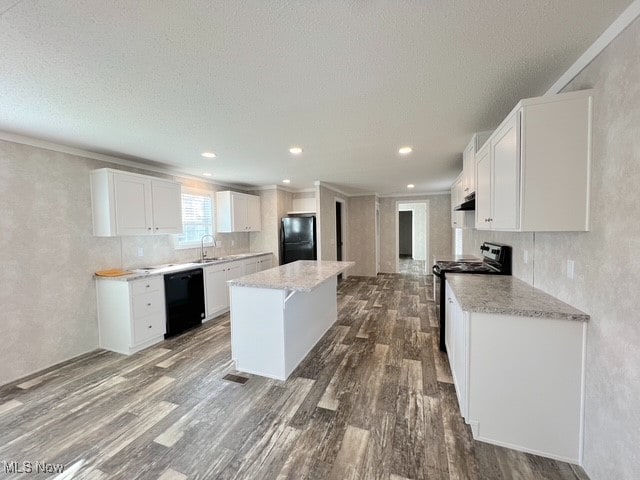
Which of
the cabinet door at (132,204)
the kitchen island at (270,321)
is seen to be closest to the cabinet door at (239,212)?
the cabinet door at (132,204)

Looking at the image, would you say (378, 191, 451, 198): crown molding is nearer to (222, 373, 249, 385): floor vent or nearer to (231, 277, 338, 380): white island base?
(231, 277, 338, 380): white island base

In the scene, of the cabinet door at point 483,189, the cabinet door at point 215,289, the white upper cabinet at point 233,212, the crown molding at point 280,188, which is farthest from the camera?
the crown molding at point 280,188

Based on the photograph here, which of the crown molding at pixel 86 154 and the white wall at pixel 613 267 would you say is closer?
the white wall at pixel 613 267

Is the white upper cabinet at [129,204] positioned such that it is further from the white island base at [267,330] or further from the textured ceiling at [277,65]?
the white island base at [267,330]

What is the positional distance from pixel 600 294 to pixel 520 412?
34.3 inches

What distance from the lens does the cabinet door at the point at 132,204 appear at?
3.20 meters

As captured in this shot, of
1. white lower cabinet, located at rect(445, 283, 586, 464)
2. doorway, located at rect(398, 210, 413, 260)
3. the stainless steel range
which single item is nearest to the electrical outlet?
white lower cabinet, located at rect(445, 283, 586, 464)

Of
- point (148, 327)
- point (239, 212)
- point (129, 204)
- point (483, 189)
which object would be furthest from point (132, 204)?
point (483, 189)

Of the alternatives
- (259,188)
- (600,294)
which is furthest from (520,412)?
(259,188)

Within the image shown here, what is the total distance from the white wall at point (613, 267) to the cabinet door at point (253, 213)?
4986mm

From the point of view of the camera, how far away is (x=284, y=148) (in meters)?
3.14

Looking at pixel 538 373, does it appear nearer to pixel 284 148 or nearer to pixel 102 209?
pixel 284 148

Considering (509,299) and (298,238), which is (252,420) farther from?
(298,238)

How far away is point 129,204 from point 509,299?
4.09m
